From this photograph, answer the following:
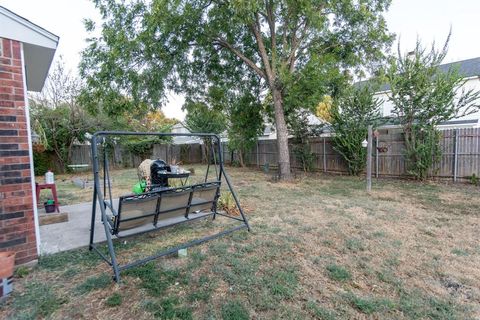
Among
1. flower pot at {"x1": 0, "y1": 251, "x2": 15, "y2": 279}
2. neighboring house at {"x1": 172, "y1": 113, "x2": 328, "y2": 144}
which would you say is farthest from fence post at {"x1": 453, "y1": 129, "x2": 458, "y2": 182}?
flower pot at {"x1": 0, "y1": 251, "x2": 15, "y2": 279}

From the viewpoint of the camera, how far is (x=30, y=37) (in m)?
2.70

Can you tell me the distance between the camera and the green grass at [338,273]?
2.48m

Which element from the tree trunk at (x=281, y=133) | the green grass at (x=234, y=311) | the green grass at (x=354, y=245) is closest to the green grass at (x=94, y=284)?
the green grass at (x=234, y=311)

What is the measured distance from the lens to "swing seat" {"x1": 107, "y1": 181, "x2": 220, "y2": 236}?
2.59m

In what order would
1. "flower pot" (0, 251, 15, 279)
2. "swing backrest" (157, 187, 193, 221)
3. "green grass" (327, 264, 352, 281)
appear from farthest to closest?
1. "swing backrest" (157, 187, 193, 221)
2. "green grass" (327, 264, 352, 281)
3. "flower pot" (0, 251, 15, 279)

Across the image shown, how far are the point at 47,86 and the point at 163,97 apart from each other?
632cm

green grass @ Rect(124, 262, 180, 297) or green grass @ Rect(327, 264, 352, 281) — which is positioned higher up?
green grass @ Rect(124, 262, 180, 297)

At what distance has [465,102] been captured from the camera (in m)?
7.40

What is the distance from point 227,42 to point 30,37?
7050 millimetres

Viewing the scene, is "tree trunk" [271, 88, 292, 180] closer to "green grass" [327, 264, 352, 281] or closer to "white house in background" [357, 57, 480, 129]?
"white house in background" [357, 57, 480, 129]

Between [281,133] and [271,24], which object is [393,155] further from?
[271,24]

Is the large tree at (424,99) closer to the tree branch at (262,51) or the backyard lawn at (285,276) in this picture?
the tree branch at (262,51)

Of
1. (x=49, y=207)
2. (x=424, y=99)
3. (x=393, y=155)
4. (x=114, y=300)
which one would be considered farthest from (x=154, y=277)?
(x=393, y=155)

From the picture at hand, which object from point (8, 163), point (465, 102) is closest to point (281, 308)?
point (8, 163)
